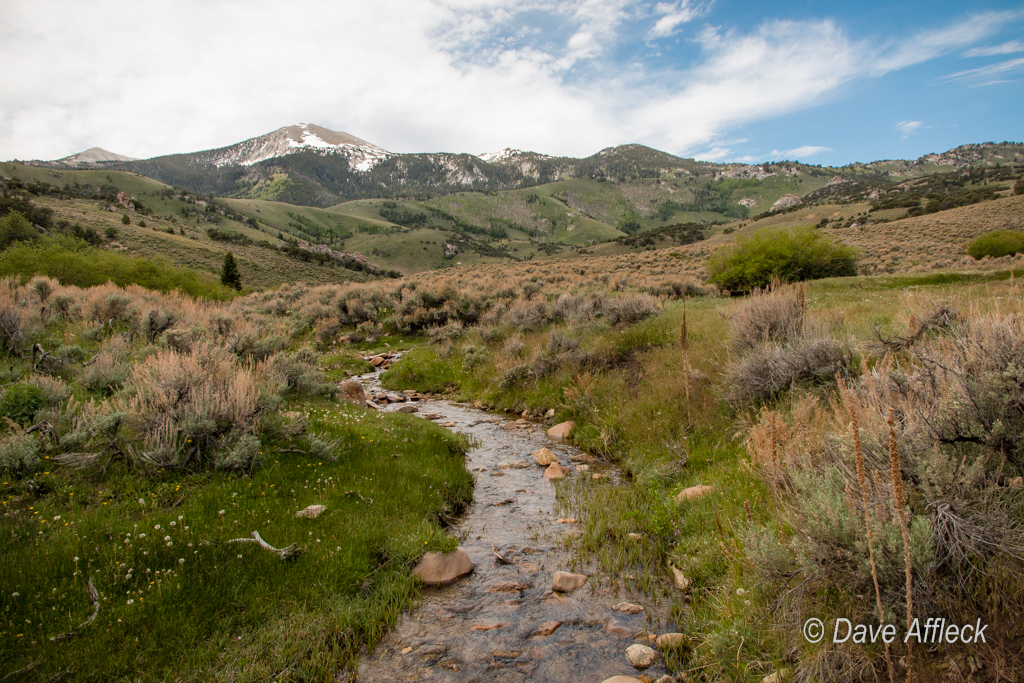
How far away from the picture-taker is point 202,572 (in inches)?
146

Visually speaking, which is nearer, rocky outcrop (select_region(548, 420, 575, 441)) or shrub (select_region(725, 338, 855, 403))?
shrub (select_region(725, 338, 855, 403))

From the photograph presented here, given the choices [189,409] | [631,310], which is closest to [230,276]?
[631,310]

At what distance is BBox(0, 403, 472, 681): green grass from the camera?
301 centimetres

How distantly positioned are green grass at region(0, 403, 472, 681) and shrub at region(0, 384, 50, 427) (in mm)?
1311

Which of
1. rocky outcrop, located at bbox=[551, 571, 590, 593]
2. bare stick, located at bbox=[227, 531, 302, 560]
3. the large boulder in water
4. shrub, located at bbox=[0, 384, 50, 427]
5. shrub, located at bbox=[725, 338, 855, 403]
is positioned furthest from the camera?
the large boulder in water

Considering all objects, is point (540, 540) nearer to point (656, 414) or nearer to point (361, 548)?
point (361, 548)

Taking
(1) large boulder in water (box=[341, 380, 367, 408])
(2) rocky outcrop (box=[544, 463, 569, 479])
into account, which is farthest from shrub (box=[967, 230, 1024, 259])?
(1) large boulder in water (box=[341, 380, 367, 408])

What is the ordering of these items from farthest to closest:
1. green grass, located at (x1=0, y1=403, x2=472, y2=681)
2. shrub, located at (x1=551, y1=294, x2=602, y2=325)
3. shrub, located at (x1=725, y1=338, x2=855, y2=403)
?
shrub, located at (x1=551, y1=294, x2=602, y2=325)
shrub, located at (x1=725, y1=338, x2=855, y2=403)
green grass, located at (x1=0, y1=403, x2=472, y2=681)

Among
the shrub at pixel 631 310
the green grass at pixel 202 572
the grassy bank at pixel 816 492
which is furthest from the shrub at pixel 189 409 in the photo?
the shrub at pixel 631 310

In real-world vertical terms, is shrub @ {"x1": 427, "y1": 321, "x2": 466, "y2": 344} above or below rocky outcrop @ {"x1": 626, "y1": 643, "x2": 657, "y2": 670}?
above

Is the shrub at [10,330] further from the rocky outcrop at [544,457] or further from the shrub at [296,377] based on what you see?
the rocky outcrop at [544,457]

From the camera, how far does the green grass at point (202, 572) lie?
9.86 feet

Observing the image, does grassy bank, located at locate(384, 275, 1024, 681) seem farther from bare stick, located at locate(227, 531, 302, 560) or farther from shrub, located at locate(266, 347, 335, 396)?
shrub, located at locate(266, 347, 335, 396)

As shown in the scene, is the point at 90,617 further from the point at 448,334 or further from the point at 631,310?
the point at 448,334
